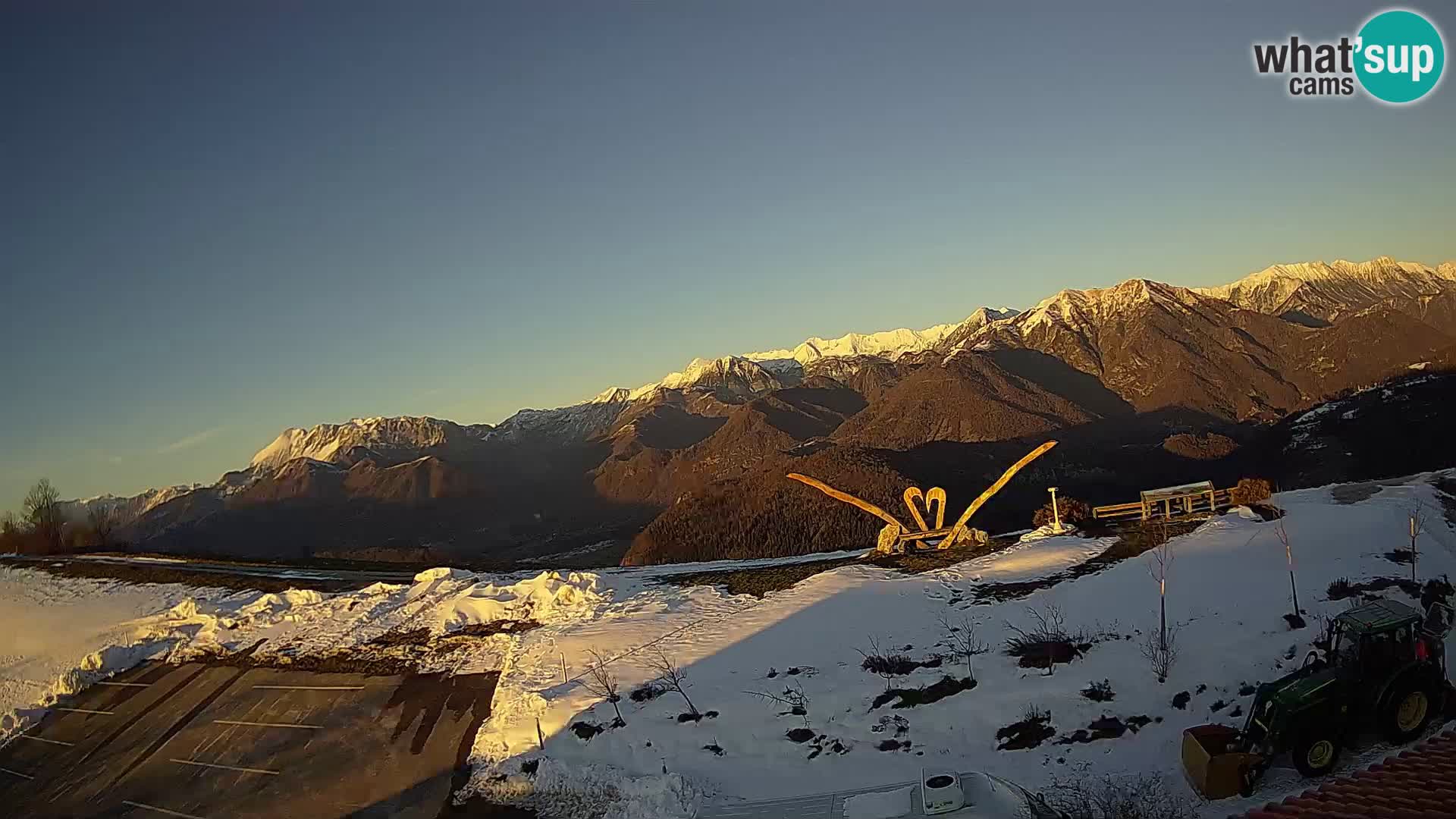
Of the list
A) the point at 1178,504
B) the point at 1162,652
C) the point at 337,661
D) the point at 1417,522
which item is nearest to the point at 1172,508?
the point at 1178,504

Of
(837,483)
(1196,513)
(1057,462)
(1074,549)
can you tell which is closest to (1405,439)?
(1057,462)

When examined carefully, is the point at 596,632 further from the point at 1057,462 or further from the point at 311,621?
the point at 1057,462

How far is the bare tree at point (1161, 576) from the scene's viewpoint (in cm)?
1834

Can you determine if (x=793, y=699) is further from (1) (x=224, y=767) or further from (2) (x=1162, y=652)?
(1) (x=224, y=767)

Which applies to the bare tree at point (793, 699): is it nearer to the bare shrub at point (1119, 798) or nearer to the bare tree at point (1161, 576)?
the bare shrub at point (1119, 798)

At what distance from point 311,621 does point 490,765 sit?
17.2 meters

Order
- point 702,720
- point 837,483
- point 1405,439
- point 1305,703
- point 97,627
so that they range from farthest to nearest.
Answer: point 837,483
point 1405,439
point 97,627
point 702,720
point 1305,703

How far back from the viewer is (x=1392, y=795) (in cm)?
921

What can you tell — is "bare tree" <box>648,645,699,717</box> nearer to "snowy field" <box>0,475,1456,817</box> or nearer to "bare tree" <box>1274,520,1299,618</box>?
"snowy field" <box>0,475,1456,817</box>

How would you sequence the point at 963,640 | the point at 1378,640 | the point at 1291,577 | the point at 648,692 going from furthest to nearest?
the point at 648,692, the point at 963,640, the point at 1291,577, the point at 1378,640

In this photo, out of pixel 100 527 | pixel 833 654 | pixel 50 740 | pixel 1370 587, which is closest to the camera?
pixel 1370 587

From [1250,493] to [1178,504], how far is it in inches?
212

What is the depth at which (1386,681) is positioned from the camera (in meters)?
12.8

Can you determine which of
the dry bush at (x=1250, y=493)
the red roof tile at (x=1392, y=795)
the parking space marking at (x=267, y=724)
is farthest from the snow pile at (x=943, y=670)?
the parking space marking at (x=267, y=724)
